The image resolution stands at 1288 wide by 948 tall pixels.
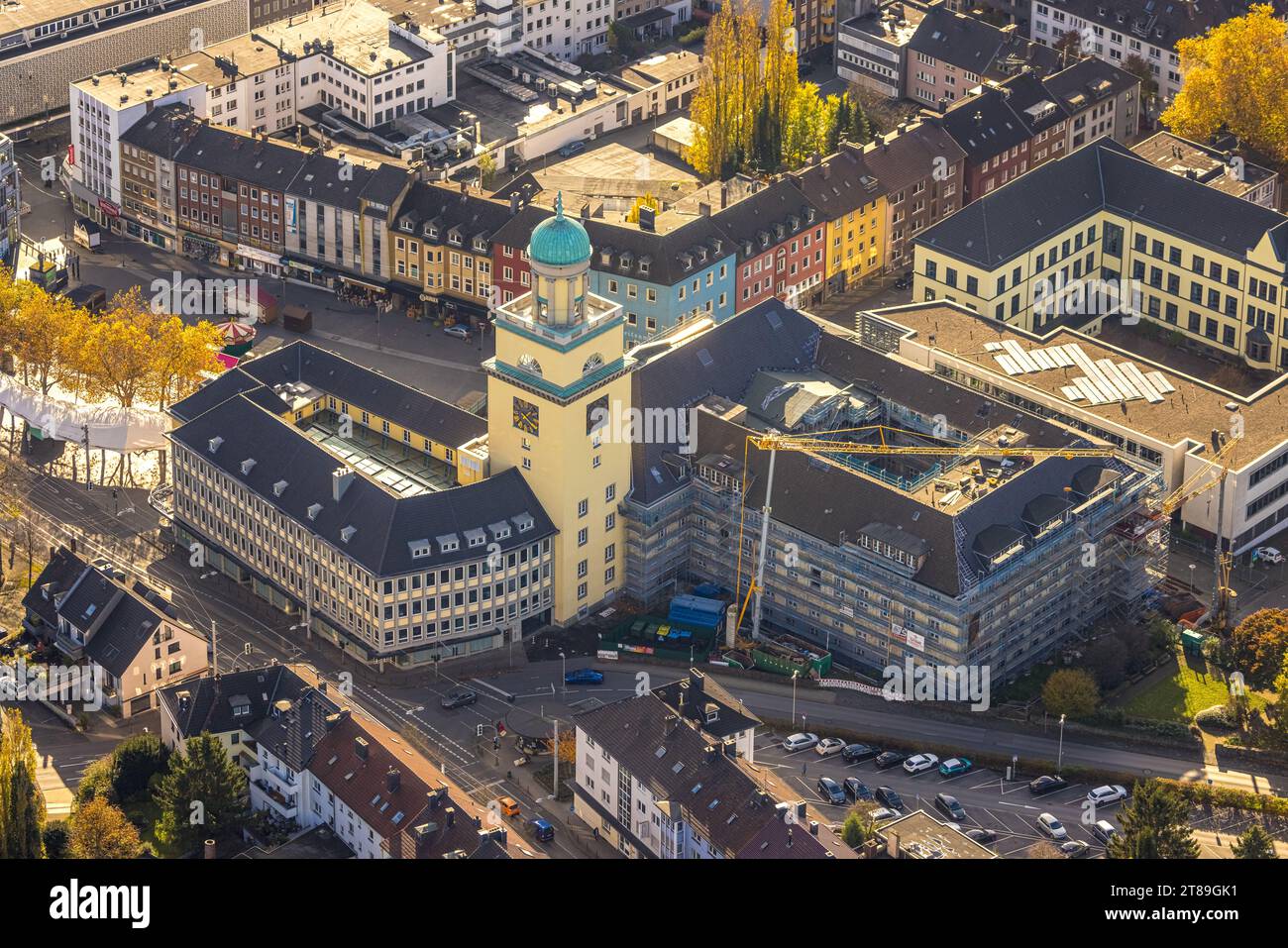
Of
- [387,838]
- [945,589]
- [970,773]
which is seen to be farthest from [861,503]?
[387,838]

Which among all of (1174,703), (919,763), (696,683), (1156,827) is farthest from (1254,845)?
(696,683)

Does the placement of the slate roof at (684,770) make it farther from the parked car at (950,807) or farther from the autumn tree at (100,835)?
the autumn tree at (100,835)

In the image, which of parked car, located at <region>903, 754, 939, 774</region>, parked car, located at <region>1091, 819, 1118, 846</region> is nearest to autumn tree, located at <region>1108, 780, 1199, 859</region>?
parked car, located at <region>1091, 819, 1118, 846</region>

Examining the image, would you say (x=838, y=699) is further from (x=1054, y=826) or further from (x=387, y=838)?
(x=387, y=838)

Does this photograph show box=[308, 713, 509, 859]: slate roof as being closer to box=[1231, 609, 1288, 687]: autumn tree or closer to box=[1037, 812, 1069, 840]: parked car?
box=[1037, 812, 1069, 840]: parked car

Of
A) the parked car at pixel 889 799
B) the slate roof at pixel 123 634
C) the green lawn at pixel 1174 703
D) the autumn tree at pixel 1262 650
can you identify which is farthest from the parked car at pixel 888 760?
the slate roof at pixel 123 634

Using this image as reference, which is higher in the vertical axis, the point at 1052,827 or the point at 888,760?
the point at 1052,827

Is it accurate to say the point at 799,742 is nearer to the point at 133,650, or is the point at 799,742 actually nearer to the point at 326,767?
the point at 326,767
